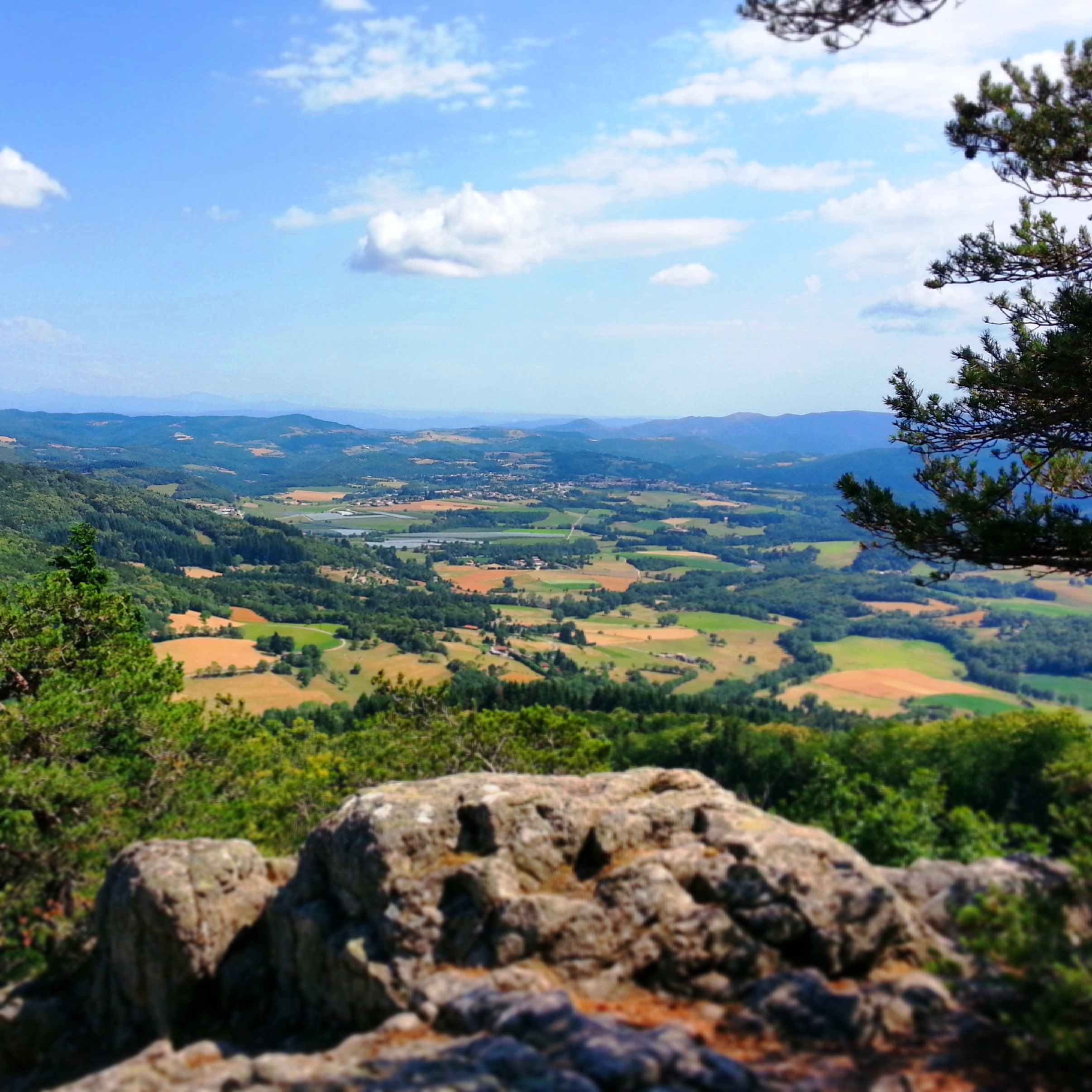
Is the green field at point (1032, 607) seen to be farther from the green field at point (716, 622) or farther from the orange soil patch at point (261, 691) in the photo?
the orange soil patch at point (261, 691)

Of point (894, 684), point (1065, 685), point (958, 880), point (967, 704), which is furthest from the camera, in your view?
point (1065, 685)

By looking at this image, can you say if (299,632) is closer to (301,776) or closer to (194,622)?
(194,622)

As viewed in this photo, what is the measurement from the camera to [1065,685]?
4938 inches

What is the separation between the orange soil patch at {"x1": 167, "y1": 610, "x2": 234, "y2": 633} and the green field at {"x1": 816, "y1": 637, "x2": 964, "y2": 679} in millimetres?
100689

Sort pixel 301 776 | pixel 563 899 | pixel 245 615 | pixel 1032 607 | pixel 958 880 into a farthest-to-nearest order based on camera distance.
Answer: pixel 1032 607 → pixel 245 615 → pixel 301 776 → pixel 563 899 → pixel 958 880

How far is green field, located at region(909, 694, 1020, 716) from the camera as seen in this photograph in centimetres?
10412

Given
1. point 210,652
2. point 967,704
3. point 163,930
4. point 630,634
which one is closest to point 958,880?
point 163,930

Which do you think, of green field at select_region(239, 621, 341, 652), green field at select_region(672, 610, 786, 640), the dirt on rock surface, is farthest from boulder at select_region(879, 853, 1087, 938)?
green field at select_region(672, 610, 786, 640)

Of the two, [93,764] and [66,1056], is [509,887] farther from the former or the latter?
[93,764]

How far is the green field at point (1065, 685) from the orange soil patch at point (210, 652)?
114848mm

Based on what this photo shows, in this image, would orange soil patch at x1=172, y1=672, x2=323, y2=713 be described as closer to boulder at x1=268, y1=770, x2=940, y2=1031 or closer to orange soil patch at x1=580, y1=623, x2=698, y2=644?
orange soil patch at x1=580, y1=623, x2=698, y2=644

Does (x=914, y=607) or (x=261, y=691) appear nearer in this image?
(x=261, y=691)

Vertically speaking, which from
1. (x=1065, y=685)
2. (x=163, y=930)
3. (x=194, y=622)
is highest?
(x=163, y=930)

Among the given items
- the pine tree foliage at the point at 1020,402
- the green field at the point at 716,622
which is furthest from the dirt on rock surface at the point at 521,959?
the green field at the point at 716,622
